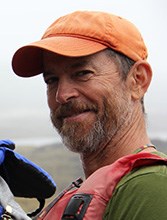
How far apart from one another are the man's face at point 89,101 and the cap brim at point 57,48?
86 millimetres

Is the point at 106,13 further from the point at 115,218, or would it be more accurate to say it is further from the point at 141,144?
the point at 115,218

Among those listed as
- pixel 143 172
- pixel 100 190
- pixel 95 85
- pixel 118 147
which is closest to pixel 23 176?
pixel 118 147

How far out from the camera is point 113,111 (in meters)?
3.34

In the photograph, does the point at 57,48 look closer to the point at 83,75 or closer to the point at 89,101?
the point at 83,75

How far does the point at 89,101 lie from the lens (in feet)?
10.8

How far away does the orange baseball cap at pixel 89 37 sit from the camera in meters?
3.36

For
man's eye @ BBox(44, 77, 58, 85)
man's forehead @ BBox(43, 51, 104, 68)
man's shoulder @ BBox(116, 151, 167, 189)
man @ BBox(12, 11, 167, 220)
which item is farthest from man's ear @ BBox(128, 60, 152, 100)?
man's shoulder @ BBox(116, 151, 167, 189)

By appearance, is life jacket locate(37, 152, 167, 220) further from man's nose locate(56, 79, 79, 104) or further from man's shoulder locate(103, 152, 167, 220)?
man's nose locate(56, 79, 79, 104)

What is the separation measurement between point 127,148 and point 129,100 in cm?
31

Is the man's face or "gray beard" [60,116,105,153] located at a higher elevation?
the man's face

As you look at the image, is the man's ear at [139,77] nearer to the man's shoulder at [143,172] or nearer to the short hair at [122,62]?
the short hair at [122,62]

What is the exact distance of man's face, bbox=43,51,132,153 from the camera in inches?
Answer: 130

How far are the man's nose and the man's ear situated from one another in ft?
1.29

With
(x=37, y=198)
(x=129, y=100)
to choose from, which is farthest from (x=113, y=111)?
(x=37, y=198)
